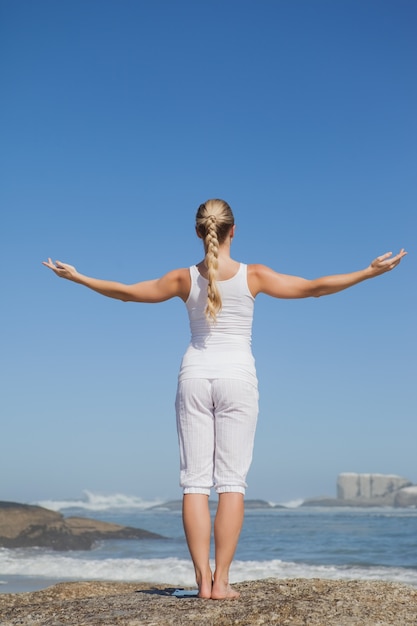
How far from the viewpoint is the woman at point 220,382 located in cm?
491

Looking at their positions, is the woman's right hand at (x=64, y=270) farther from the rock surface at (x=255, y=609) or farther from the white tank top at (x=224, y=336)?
the rock surface at (x=255, y=609)

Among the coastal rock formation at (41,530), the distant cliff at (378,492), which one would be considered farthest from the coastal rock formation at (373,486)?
the coastal rock formation at (41,530)

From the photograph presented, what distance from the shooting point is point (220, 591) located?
495 cm

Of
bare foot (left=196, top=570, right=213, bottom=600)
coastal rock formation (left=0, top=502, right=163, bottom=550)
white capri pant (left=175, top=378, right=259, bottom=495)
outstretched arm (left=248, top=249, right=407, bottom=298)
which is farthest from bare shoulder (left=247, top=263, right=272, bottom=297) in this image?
coastal rock formation (left=0, top=502, right=163, bottom=550)

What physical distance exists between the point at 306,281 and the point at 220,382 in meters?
0.90

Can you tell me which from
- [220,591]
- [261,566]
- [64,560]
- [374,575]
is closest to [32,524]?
[64,560]

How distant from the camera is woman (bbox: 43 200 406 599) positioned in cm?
491

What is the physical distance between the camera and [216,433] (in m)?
4.96

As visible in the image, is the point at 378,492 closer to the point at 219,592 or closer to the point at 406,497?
the point at 406,497

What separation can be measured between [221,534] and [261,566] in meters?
11.7

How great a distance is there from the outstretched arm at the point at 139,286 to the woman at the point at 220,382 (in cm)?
7

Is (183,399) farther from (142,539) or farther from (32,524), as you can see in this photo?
(142,539)

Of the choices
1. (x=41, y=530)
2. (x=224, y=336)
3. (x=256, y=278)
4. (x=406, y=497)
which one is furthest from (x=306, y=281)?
(x=406, y=497)

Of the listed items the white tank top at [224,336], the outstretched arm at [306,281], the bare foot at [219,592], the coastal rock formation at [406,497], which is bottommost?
the bare foot at [219,592]
